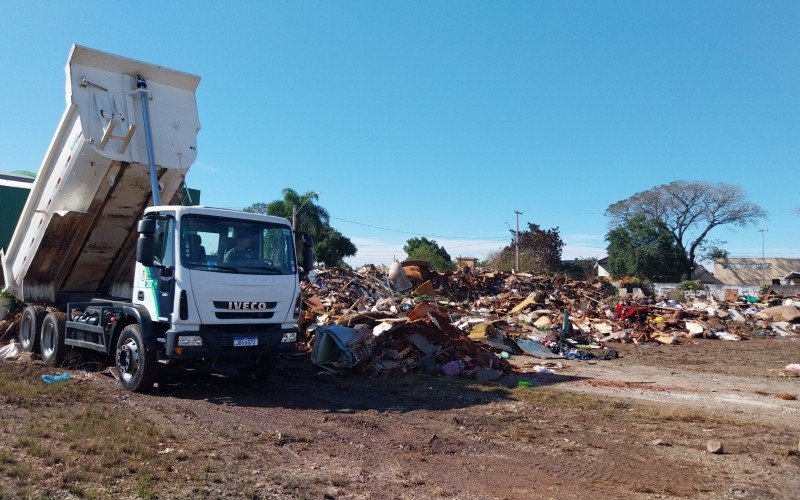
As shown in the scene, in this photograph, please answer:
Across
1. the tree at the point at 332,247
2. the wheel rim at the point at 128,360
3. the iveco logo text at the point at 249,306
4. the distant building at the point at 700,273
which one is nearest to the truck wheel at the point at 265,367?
the iveco logo text at the point at 249,306

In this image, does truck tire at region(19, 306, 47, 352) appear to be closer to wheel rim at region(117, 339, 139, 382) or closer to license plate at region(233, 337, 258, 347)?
wheel rim at region(117, 339, 139, 382)

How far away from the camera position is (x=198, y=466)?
5699 millimetres

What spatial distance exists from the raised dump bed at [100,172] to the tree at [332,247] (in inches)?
1554

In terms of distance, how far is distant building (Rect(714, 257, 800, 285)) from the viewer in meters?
73.9

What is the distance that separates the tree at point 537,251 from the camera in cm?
5141

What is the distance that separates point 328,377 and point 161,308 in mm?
3700

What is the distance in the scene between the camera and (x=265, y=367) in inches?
405

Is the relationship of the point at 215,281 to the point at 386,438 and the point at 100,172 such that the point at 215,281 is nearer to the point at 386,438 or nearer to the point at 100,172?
the point at 100,172

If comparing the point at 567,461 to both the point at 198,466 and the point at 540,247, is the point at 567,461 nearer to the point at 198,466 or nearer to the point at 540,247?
the point at 198,466

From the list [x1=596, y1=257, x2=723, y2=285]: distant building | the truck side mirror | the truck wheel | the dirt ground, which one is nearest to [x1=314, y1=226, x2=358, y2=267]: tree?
[x1=596, y1=257, x2=723, y2=285]: distant building

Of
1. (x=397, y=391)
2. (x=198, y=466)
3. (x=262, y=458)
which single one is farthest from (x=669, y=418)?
(x=198, y=466)

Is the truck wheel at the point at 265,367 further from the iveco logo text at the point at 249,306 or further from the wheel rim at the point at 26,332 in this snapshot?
the wheel rim at the point at 26,332

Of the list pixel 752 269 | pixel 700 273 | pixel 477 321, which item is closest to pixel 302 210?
pixel 477 321

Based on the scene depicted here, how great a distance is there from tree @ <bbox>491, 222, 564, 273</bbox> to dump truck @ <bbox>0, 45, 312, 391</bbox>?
139 feet
